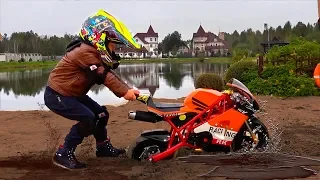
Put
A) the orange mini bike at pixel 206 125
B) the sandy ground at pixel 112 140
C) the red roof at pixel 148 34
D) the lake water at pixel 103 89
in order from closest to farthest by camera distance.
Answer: the sandy ground at pixel 112 140, the orange mini bike at pixel 206 125, the lake water at pixel 103 89, the red roof at pixel 148 34

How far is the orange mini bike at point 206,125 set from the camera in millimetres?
6090

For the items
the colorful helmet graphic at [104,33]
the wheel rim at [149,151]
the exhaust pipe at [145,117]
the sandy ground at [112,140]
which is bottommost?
the sandy ground at [112,140]

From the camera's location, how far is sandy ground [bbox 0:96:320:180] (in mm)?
5582

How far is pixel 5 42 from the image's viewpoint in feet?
379

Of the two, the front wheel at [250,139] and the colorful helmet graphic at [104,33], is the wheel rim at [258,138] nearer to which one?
the front wheel at [250,139]

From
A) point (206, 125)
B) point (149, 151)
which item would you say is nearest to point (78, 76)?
point (149, 151)

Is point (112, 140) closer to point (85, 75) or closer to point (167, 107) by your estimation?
point (167, 107)

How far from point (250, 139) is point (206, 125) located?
24.8 inches

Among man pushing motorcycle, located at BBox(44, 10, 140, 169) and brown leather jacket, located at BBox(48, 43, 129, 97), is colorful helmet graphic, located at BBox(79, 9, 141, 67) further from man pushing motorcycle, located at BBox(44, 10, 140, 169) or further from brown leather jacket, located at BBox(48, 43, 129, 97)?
brown leather jacket, located at BBox(48, 43, 129, 97)

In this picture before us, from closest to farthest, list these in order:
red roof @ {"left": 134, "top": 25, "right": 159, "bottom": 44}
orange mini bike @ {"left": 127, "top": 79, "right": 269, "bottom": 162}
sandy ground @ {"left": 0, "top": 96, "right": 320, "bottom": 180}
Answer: sandy ground @ {"left": 0, "top": 96, "right": 320, "bottom": 180}, orange mini bike @ {"left": 127, "top": 79, "right": 269, "bottom": 162}, red roof @ {"left": 134, "top": 25, "right": 159, "bottom": 44}

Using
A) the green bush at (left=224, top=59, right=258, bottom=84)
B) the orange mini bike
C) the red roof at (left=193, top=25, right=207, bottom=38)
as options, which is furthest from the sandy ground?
the red roof at (left=193, top=25, right=207, bottom=38)

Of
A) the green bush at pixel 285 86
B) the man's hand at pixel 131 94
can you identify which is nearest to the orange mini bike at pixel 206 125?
the man's hand at pixel 131 94

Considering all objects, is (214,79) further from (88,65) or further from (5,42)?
(5,42)

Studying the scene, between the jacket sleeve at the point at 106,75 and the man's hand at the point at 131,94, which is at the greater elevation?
the jacket sleeve at the point at 106,75
